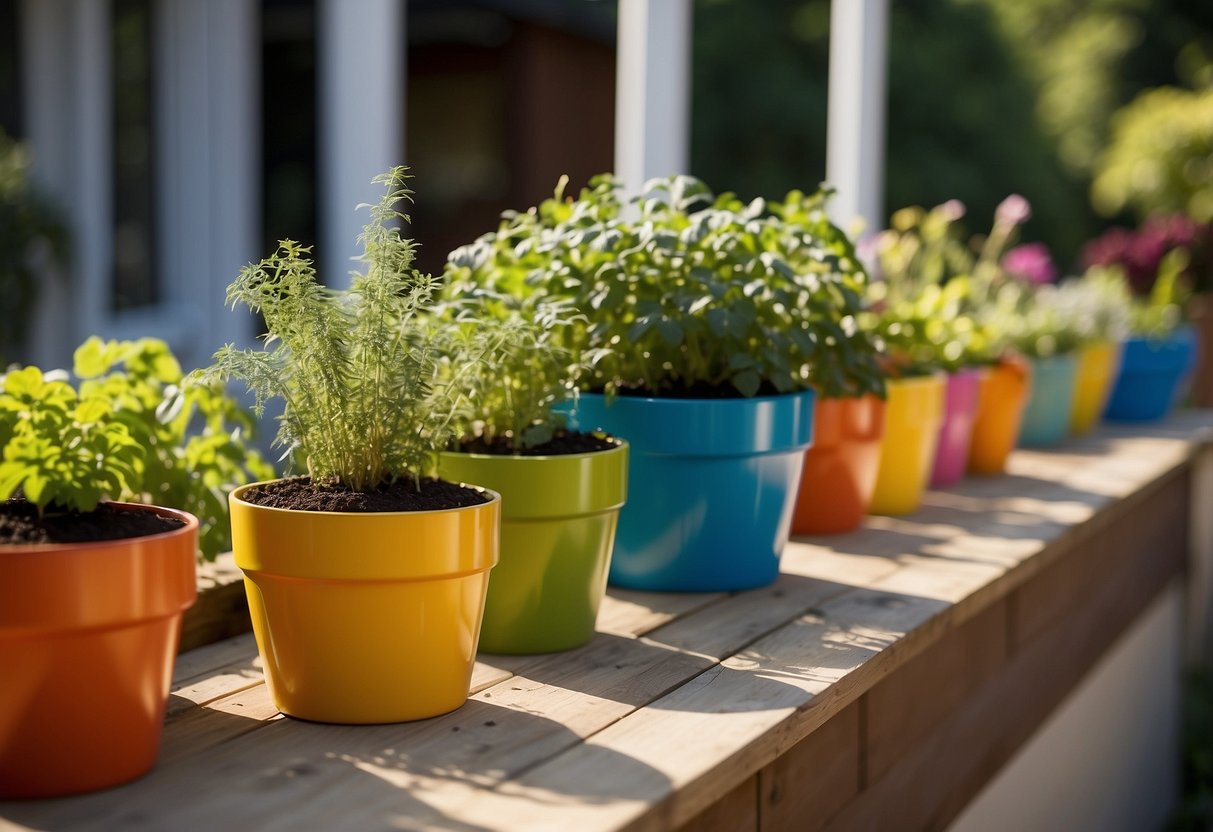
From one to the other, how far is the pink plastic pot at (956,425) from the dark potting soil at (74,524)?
1.62 meters

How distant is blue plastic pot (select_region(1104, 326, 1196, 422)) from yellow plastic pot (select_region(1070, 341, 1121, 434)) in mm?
183

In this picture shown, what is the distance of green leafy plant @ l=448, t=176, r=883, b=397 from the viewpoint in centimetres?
160

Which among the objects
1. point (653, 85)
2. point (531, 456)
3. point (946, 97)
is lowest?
point (531, 456)

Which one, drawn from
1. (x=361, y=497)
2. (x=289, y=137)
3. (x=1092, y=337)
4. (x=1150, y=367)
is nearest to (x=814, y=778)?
(x=361, y=497)

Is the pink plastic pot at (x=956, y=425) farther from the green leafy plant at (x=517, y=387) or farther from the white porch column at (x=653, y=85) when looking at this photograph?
the green leafy plant at (x=517, y=387)

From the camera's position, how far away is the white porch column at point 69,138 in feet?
16.3

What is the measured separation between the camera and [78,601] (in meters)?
0.94

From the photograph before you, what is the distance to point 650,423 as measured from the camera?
1.60 m

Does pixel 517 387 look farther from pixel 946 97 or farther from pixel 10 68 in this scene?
pixel 946 97

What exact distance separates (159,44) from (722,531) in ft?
15.7

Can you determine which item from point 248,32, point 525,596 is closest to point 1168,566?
point 525,596

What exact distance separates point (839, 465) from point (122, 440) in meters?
1.16

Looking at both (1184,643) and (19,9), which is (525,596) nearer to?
(1184,643)

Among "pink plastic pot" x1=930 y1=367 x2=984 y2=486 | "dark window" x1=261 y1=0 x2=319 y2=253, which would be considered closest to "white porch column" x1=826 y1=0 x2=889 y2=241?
"pink plastic pot" x1=930 y1=367 x2=984 y2=486
